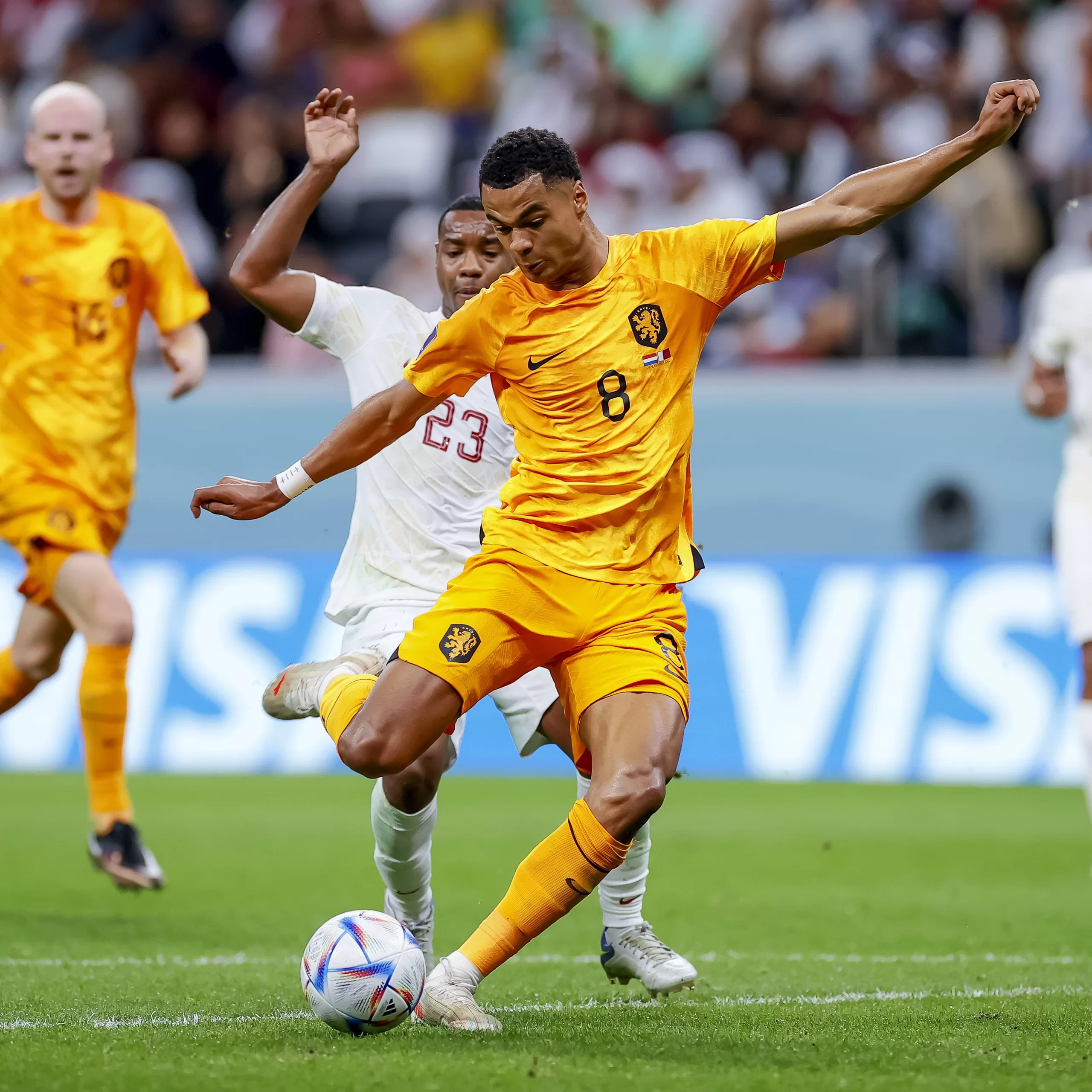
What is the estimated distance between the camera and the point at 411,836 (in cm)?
532

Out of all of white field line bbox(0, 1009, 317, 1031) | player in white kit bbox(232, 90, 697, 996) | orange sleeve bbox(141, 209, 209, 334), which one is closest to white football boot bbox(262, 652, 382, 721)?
player in white kit bbox(232, 90, 697, 996)

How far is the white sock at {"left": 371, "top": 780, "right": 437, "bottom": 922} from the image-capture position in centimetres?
530

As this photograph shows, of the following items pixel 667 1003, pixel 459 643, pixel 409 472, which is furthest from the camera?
pixel 409 472

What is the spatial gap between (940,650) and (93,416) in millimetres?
5512

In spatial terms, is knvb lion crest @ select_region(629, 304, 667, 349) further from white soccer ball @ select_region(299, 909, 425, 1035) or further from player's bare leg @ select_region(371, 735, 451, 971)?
white soccer ball @ select_region(299, 909, 425, 1035)

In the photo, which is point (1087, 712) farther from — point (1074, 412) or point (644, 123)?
point (644, 123)

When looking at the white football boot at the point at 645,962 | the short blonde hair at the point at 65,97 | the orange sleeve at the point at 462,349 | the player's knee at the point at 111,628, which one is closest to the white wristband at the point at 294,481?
the orange sleeve at the point at 462,349

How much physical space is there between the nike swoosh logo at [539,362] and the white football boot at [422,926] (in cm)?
173

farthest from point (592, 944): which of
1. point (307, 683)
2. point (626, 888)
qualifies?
point (307, 683)

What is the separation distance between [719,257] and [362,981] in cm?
207

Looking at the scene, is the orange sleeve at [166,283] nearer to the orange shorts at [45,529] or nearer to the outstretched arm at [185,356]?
the outstretched arm at [185,356]

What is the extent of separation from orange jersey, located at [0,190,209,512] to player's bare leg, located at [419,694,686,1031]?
11.8 feet

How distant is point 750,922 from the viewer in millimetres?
6789

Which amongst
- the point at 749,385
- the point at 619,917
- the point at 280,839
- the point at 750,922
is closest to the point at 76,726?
the point at 280,839
